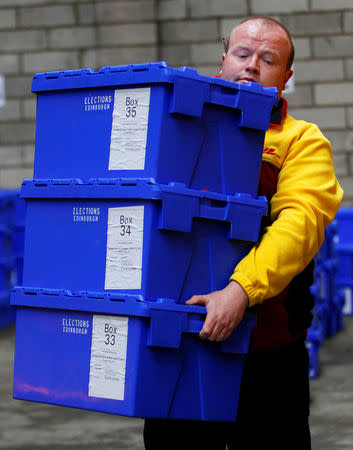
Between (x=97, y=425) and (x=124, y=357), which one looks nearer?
(x=124, y=357)

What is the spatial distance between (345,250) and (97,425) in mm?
4509

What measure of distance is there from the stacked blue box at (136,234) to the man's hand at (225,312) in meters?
0.06

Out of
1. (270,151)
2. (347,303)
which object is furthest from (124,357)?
(347,303)

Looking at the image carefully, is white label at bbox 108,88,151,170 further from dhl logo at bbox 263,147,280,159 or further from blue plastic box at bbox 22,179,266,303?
dhl logo at bbox 263,147,280,159

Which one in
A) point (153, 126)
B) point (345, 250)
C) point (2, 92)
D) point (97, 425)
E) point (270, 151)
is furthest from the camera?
point (2, 92)

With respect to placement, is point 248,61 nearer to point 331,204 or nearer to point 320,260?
point 331,204

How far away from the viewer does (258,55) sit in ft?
8.69

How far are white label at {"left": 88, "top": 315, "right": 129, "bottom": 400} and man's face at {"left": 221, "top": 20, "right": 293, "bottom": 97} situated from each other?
80 centimetres

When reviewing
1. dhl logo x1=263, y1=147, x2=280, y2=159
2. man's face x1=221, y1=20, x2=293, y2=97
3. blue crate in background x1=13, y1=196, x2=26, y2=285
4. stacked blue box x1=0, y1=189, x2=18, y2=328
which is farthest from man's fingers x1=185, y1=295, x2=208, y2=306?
blue crate in background x1=13, y1=196, x2=26, y2=285

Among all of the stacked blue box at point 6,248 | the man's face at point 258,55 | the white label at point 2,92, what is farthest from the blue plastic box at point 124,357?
the white label at point 2,92

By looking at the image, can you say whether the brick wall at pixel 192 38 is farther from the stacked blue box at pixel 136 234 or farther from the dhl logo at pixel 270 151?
the stacked blue box at pixel 136 234

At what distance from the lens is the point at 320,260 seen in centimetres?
731

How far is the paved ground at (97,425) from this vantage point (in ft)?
15.8

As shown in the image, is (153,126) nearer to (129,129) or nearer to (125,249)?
(129,129)
